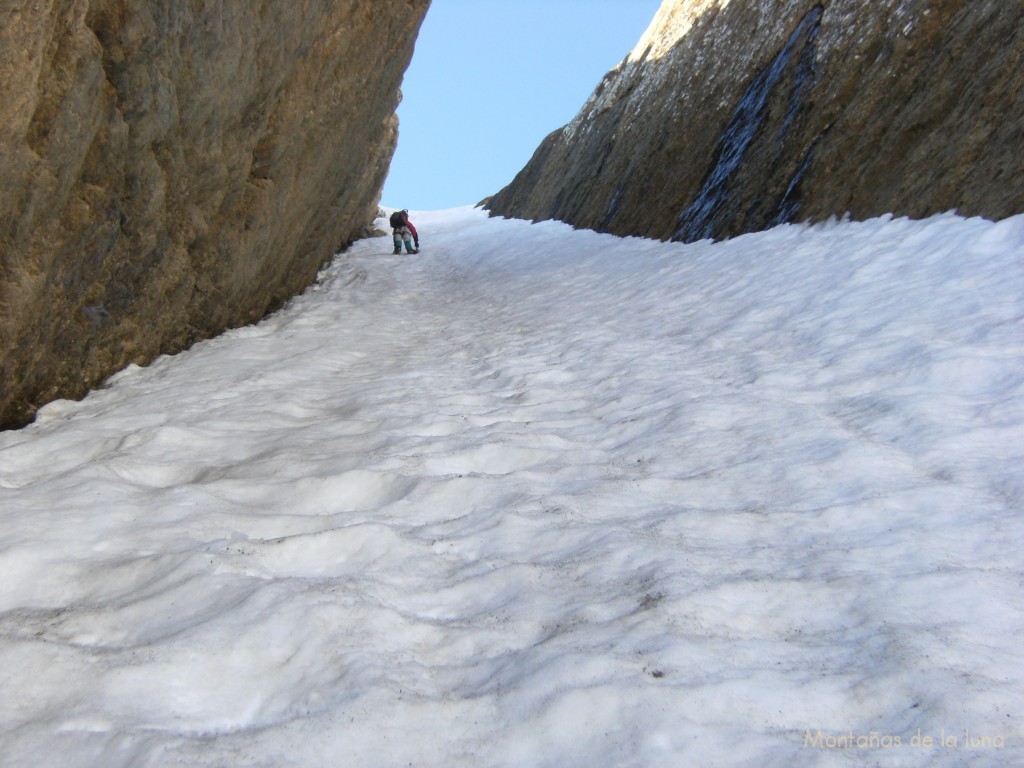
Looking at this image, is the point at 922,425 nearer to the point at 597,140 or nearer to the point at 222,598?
the point at 222,598

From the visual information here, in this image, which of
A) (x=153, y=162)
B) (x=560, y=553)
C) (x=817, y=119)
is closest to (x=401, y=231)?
(x=817, y=119)

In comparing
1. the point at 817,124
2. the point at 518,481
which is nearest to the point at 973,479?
the point at 518,481

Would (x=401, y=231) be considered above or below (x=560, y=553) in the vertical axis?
above

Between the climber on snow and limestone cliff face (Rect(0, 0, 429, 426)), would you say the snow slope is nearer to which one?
limestone cliff face (Rect(0, 0, 429, 426))

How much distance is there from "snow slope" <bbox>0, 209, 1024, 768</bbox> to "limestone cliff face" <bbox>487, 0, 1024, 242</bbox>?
1.66 meters

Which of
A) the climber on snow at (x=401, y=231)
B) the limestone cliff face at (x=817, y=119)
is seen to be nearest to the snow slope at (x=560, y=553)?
the limestone cliff face at (x=817, y=119)

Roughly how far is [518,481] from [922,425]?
2.52m

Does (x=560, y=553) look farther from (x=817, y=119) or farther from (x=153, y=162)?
(x=817, y=119)

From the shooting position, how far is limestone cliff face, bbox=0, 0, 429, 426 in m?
5.64

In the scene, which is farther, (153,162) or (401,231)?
(401,231)

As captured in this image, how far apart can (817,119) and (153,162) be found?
31.1 ft

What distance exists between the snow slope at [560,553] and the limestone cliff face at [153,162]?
837 millimetres

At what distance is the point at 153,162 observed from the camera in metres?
7.43

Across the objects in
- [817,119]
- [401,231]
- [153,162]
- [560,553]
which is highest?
[817,119]
